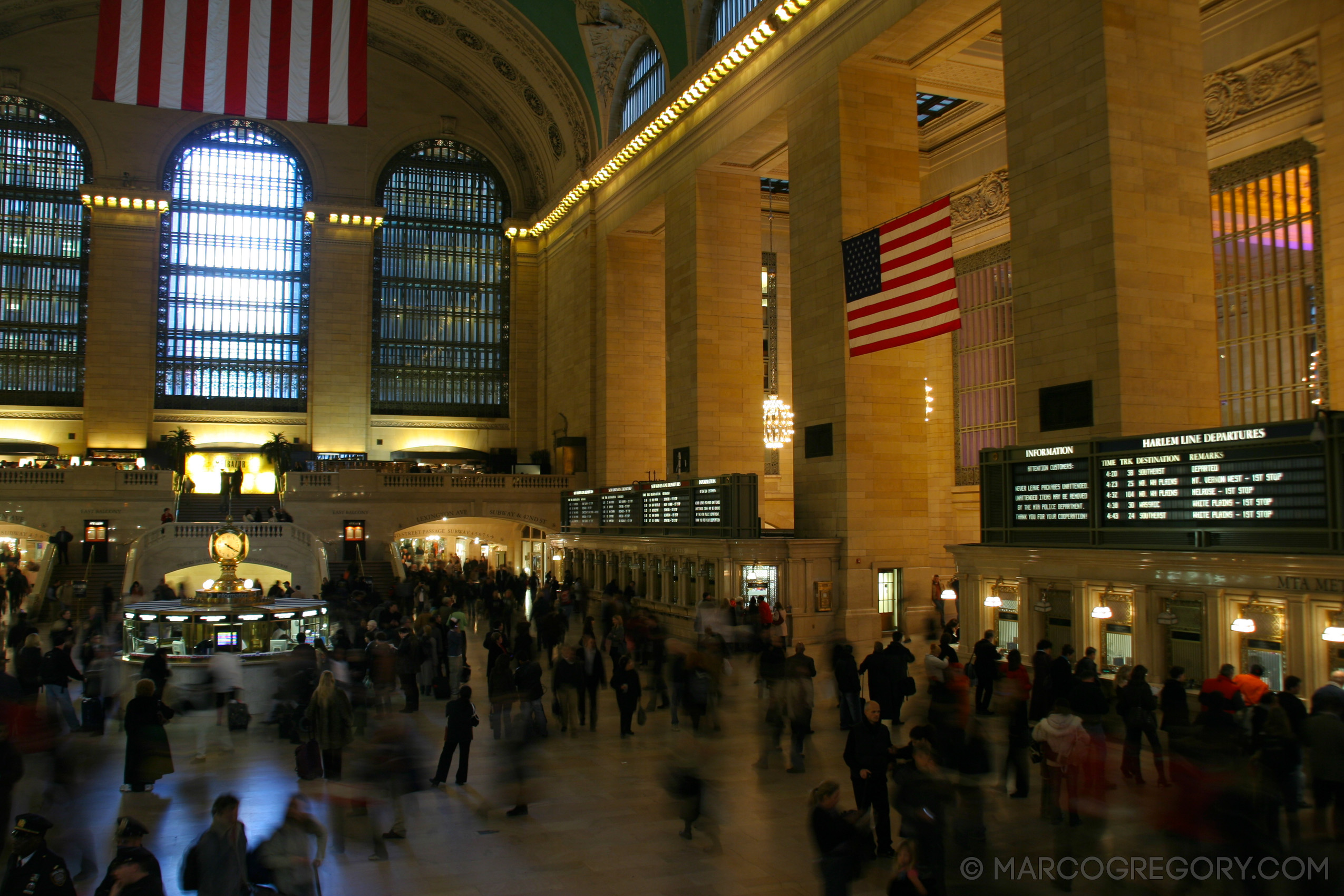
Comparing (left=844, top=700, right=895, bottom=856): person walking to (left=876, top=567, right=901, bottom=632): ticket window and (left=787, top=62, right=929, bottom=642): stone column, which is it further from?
(left=876, top=567, right=901, bottom=632): ticket window

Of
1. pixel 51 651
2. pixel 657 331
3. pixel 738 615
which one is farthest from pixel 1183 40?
pixel 657 331

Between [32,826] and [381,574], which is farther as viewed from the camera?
[381,574]

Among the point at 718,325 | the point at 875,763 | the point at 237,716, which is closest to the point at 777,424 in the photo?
the point at 718,325

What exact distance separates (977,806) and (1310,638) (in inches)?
202

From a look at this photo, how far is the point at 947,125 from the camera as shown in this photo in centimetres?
2469

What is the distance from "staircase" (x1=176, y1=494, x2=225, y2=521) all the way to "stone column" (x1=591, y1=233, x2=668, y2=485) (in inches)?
473

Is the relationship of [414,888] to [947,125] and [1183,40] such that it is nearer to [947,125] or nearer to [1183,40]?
[1183,40]

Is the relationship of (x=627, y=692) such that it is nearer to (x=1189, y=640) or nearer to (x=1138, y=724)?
(x=1138, y=724)

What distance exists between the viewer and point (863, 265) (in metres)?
15.3

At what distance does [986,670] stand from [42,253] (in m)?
37.9

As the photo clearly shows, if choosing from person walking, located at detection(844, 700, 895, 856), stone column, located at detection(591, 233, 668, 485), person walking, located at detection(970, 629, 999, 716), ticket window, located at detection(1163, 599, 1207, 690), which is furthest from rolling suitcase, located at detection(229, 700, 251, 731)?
stone column, located at detection(591, 233, 668, 485)

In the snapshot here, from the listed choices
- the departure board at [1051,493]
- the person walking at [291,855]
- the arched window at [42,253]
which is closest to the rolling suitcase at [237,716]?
the person walking at [291,855]

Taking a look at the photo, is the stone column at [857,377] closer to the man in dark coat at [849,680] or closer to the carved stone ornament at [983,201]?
the carved stone ornament at [983,201]

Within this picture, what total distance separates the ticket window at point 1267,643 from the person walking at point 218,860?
8747mm
